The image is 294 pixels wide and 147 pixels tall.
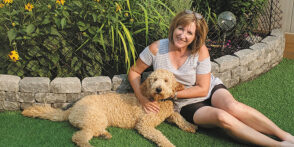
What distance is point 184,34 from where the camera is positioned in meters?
3.24

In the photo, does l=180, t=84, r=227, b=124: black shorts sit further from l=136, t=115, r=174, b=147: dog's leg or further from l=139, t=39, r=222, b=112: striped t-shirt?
l=136, t=115, r=174, b=147: dog's leg

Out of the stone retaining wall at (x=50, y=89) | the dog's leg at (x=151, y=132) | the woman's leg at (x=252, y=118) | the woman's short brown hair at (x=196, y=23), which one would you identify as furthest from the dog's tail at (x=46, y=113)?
the woman's leg at (x=252, y=118)

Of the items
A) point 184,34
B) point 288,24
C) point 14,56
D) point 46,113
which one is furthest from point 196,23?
point 288,24

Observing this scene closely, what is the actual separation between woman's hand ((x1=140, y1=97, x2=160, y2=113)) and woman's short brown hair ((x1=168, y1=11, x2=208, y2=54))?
28.1 inches

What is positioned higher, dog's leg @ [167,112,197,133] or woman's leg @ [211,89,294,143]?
woman's leg @ [211,89,294,143]

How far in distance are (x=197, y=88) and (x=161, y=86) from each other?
54cm

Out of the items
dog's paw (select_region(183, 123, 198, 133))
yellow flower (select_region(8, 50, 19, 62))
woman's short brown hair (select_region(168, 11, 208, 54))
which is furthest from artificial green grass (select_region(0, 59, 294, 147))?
woman's short brown hair (select_region(168, 11, 208, 54))

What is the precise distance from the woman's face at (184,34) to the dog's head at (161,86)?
343mm

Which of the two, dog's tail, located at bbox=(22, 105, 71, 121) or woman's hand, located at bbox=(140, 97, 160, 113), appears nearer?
woman's hand, located at bbox=(140, 97, 160, 113)

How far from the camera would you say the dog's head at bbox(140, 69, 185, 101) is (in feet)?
10.1

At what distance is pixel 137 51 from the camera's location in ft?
13.8

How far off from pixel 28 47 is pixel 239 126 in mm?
2625

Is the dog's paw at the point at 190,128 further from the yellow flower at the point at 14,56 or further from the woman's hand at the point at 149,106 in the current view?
the yellow flower at the point at 14,56

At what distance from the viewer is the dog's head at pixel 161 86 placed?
10.1 ft
